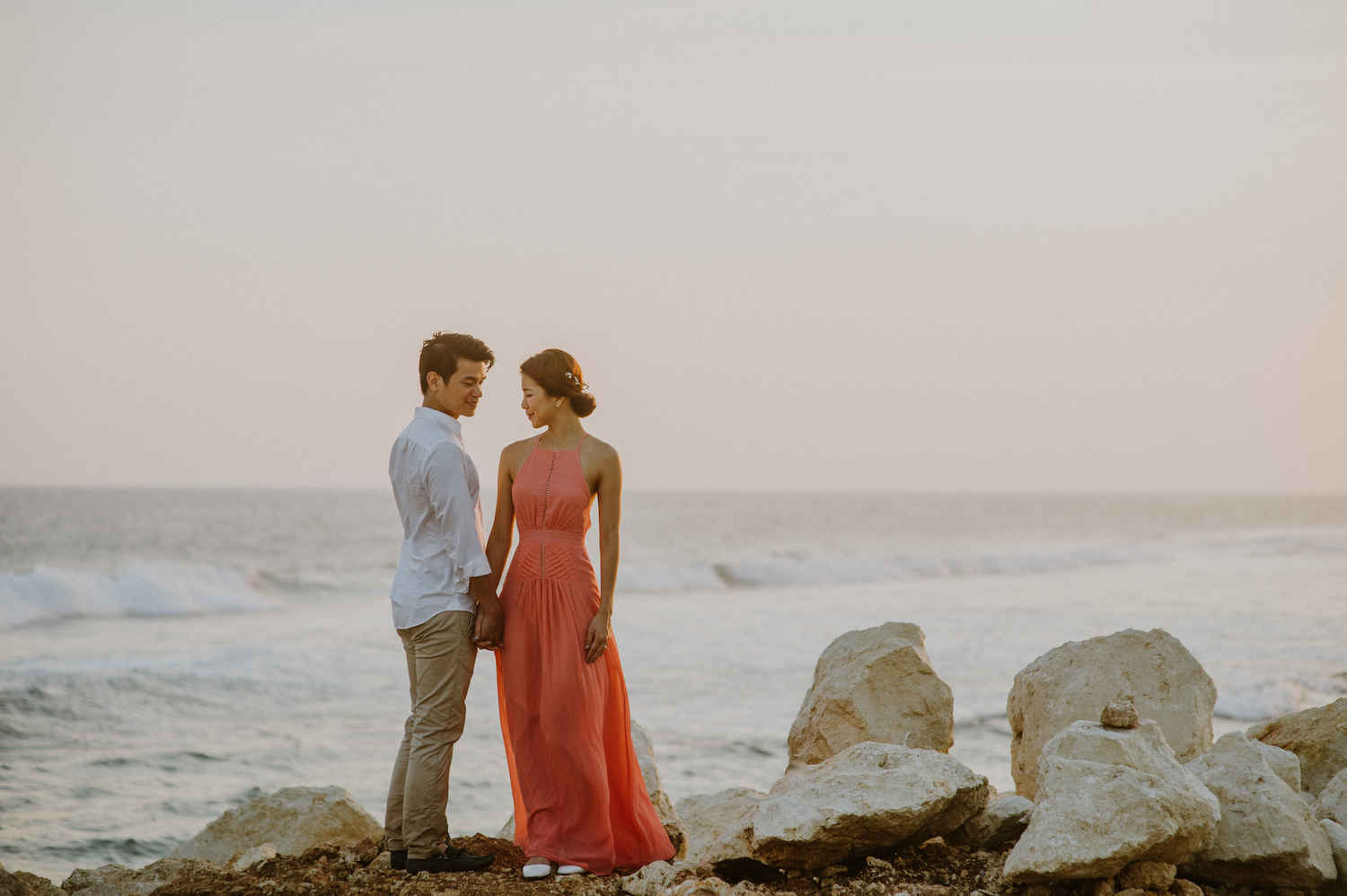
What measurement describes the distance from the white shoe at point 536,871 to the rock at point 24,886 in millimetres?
1965

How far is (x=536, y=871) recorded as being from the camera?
13.9 feet

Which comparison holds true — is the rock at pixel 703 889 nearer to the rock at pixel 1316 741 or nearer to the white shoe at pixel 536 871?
the white shoe at pixel 536 871

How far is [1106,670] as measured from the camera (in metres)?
5.46

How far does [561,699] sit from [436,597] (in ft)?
2.23

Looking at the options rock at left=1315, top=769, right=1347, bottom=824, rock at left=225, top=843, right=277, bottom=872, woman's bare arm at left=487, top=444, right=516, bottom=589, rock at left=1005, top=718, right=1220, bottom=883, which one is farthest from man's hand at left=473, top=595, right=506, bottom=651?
rock at left=1315, top=769, right=1347, bottom=824

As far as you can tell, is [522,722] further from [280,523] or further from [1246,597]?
[280,523]

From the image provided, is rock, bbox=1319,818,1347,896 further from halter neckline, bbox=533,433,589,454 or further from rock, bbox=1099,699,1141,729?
halter neckline, bbox=533,433,589,454

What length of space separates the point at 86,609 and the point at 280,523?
102ft

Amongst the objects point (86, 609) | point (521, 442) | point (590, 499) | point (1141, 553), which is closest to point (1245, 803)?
point (590, 499)

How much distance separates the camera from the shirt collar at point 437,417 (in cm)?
432

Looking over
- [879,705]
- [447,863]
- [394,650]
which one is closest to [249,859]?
[447,863]

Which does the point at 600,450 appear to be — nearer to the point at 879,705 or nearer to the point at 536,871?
the point at 536,871

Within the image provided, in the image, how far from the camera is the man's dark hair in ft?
14.3

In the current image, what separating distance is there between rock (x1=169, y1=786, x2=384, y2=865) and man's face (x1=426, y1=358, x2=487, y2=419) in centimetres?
295
